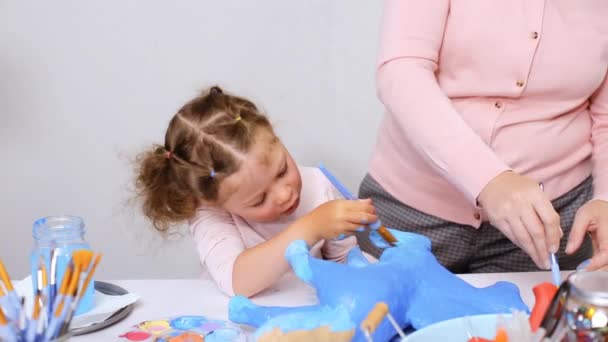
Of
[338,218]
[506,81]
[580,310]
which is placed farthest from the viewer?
[506,81]

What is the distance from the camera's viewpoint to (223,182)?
100 centimetres

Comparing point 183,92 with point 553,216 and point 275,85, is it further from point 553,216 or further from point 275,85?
point 553,216

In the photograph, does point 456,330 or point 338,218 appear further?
point 338,218

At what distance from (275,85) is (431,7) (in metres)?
0.75

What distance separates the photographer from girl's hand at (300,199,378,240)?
84cm

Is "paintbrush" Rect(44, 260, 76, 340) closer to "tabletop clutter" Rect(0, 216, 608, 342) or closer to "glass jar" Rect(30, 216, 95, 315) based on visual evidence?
"tabletop clutter" Rect(0, 216, 608, 342)

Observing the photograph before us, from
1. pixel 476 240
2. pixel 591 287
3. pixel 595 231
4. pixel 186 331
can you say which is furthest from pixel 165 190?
pixel 591 287

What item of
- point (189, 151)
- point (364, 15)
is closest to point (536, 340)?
point (189, 151)

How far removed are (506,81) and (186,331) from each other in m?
0.52

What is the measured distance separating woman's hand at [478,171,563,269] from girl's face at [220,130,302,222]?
0.30 meters

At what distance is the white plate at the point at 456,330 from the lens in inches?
24.5

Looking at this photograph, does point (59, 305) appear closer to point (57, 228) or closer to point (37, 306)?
point (37, 306)

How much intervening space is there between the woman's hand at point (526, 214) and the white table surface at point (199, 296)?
0.09 m

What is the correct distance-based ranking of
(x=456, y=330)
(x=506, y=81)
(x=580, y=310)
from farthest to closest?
(x=506, y=81)
(x=456, y=330)
(x=580, y=310)
